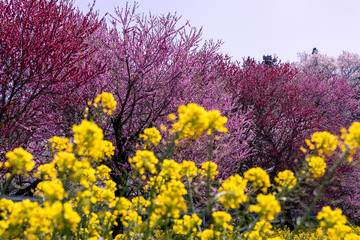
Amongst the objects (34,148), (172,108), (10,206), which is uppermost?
(172,108)

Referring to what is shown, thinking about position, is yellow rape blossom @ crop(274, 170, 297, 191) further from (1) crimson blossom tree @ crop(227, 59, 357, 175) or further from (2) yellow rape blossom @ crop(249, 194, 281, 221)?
(1) crimson blossom tree @ crop(227, 59, 357, 175)

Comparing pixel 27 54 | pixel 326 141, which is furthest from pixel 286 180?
pixel 27 54

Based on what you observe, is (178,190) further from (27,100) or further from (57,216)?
(27,100)

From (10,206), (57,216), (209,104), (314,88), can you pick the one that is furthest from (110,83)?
(314,88)

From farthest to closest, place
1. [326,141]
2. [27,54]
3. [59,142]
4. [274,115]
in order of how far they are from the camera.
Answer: [274,115], [27,54], [59,142], [326,141]

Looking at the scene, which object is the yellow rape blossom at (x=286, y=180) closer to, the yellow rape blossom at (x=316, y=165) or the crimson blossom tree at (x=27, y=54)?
the yellow rape blossom at (x=316, y=165)

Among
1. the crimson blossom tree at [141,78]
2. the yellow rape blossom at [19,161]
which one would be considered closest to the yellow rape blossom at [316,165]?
the yellow rape blossom at [19,161]

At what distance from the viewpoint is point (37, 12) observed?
5.66 meters

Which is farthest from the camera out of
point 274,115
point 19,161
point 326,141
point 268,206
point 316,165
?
point 274,115

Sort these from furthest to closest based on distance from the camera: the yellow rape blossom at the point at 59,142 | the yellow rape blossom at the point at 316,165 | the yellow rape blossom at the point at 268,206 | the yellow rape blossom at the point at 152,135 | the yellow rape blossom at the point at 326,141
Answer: the yellow rape blossom at the point at 152,135 → the yellow rape blossom at the point at 59,142 → the yellow rape blossom at the point at 316,165 → the yellow rape blossom at the point at 326,141 → the yellow rape blossom at the point at 268,206

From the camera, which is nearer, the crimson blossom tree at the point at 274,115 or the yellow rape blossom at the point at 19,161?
the yellow rape blossom at the point at 19,161

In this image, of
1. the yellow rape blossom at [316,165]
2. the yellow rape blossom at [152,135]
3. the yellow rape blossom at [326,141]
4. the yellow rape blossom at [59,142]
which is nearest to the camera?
the yellow rape blossom at [326,141]

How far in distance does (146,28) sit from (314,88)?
41.5 ft

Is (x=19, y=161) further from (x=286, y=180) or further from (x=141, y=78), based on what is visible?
(x=141, y=78)
